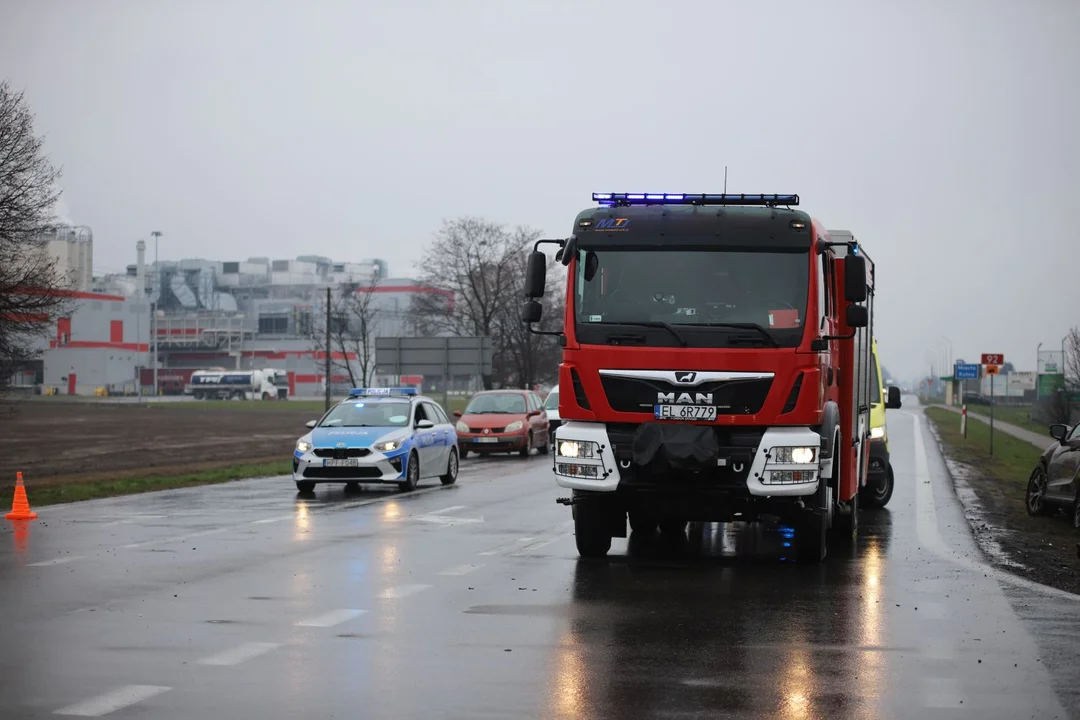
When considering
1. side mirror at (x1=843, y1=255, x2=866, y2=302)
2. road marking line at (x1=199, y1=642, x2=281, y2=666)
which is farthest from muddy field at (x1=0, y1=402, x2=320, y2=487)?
road marking line at (x1=199, y1=642, x2=281, y2=666)

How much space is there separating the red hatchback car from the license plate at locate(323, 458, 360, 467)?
13.5m

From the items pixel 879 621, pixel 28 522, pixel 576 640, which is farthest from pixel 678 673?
pixel 28 522

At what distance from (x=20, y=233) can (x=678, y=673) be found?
91.8ft

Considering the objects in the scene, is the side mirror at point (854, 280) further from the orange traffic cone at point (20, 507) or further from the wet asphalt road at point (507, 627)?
the orange traffic cone at point (20, 507)

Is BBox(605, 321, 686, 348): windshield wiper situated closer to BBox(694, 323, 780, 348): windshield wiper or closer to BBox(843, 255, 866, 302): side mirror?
BBox(694, 323, 780, 348): windshield wiper

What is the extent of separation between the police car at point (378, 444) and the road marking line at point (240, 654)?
13424 millimetres

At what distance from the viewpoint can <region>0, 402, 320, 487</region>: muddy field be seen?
32.4m

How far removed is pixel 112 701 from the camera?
7.19 meters

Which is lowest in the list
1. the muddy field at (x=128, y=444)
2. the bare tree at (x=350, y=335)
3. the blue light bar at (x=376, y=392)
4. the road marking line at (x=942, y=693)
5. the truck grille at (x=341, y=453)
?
the muddy field at (x=128, y=444)

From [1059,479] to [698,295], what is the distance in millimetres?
8162

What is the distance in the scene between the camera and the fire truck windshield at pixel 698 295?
12.6 metres

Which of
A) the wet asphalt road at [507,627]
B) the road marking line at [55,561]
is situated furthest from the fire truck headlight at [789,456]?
the road marking line at [55,561]

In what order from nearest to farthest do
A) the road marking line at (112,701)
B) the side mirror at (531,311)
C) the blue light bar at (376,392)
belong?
the road marking line at (112,701) < the side mirror at (531,311) < the blue light bar at (376,392)

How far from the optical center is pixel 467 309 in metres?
78.6
